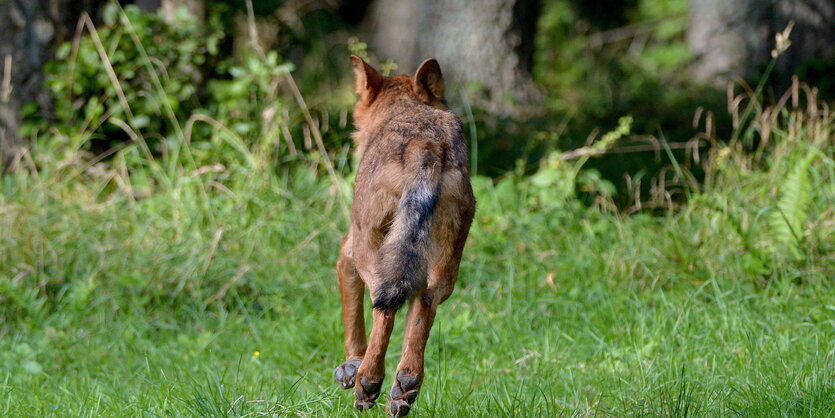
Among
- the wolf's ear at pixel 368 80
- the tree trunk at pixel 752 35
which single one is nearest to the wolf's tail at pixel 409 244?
the wolf's ear at pixel 368 80

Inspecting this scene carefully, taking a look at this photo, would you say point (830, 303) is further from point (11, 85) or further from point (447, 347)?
point (11, 85)

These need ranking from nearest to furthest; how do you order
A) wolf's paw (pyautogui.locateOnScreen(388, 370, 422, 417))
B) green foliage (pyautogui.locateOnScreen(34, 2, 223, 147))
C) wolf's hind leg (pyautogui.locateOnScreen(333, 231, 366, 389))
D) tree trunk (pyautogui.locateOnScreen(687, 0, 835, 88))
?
1. wolf's paw (pyautogui.locateOnScreen(388, 370, 422, 417))
2. wolf's hind leg (pyautogui.locateOnScreen(333, 231, 366, 389))
3. green foliage (pyautogui.locateOnScreen(34, 2, 223, 147))
4. tree trunk (pyautogui.locateOnScreen(687, 0, 835, 88))

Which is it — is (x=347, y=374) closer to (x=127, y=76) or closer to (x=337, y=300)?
(x=337, y=300)

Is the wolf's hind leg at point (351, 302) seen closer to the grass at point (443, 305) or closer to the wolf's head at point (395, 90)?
the grass at point (443, 305)

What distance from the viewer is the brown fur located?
352 cm

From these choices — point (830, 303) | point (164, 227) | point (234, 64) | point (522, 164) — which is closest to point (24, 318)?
point (164, 227)

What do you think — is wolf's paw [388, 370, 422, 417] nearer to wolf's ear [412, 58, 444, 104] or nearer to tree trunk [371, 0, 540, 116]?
wolf's ear [412, 58, 444, 104]

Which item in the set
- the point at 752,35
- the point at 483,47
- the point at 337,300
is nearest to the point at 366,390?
the point at 337,300

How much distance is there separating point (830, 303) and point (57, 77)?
6091mm

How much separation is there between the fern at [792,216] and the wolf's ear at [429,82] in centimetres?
247

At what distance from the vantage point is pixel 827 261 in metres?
6.07

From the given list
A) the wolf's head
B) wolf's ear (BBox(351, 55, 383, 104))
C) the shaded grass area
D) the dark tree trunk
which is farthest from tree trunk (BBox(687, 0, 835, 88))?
wolf's ear (BBox(351, 55, 383, 104))

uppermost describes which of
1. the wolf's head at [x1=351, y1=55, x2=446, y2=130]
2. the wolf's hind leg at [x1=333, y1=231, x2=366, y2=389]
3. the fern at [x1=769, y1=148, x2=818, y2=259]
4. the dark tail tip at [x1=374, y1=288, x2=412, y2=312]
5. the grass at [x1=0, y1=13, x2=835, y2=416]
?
the wolf's head at [x1=351, y1=55, x2=446, y2=130]

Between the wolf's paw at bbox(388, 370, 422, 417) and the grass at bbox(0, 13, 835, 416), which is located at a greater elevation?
the wolf's paw at bbox(388, 370, 422, 417)
